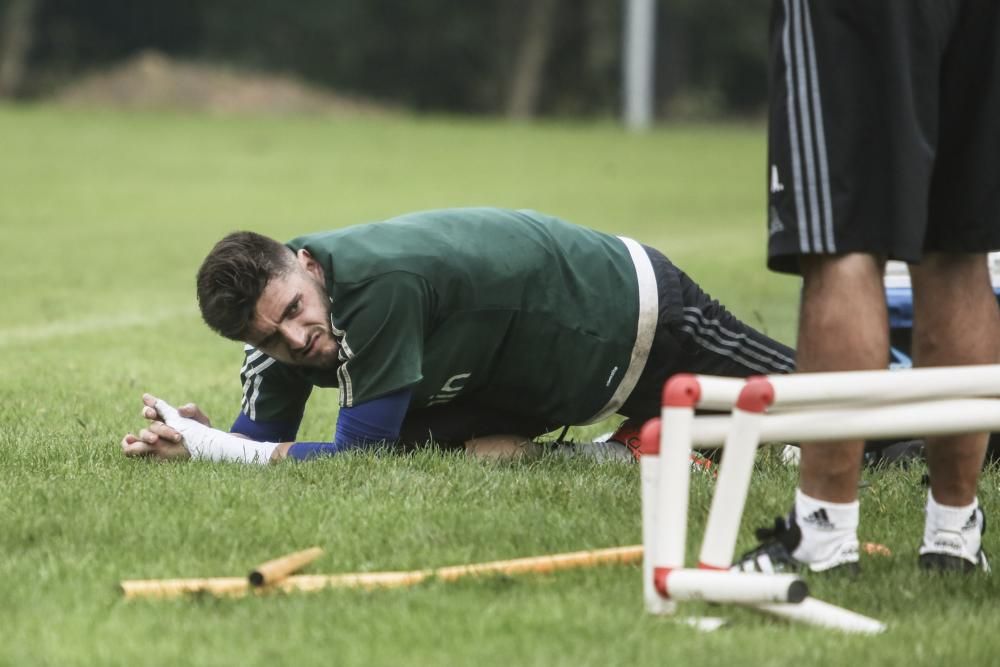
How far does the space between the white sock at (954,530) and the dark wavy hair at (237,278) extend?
2.02 metres

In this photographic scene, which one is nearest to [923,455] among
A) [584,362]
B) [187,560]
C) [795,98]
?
[584,362]

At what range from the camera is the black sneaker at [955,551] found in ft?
12.6

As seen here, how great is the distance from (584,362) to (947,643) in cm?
209

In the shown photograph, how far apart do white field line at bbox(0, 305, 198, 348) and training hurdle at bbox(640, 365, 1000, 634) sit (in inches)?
239

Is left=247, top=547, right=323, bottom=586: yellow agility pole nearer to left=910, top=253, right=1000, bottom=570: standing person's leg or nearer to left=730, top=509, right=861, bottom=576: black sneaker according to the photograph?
left=730, top=509, right=861, bottom=576: black sneaker

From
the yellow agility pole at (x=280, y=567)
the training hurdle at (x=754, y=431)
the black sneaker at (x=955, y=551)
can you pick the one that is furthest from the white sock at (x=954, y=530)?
the yellow agility pole at (x=280, y=567)

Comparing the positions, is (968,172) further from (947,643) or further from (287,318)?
(287,318)

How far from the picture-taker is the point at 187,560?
3848 mm

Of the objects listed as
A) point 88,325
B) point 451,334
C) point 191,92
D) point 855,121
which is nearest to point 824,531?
point 855,121

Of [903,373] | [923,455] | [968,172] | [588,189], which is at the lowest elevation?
[588,189]

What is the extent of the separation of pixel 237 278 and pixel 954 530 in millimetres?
2144

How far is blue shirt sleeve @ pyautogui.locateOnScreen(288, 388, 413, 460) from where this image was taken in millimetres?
4816

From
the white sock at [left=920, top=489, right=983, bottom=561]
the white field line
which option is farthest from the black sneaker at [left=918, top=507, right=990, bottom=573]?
the white field line

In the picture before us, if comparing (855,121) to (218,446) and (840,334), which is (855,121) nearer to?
(840,334)
